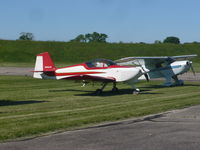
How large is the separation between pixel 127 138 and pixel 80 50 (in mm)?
69021

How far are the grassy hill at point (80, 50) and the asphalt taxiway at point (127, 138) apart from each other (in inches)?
2257

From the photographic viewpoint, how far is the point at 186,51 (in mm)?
79250

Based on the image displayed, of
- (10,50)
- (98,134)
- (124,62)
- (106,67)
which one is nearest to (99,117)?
(98,134)

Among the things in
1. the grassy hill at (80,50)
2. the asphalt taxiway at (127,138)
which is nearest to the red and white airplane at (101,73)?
the asphalt taxiway at (127,138)

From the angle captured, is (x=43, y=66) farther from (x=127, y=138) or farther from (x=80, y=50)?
(x=80, y=50)

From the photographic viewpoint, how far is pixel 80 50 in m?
76.9

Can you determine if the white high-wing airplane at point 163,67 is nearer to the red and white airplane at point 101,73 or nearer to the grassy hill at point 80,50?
the red and white airplane at point 101,73

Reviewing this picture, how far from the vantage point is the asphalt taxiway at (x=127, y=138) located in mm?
7488

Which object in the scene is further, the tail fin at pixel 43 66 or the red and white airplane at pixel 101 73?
the tail fin at pixel 43 66

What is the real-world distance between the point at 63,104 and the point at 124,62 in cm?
1097

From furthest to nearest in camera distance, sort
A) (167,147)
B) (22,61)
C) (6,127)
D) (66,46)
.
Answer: (66,46) → (22,61) → (6,127) → (167,147)

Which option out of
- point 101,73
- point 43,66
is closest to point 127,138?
point 101,73

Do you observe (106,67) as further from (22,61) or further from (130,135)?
(22,61)

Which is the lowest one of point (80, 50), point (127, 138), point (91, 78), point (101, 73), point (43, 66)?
point (127, 138)
